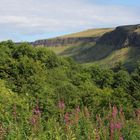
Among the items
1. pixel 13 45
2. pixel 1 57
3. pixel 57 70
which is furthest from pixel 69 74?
pixel 1 57

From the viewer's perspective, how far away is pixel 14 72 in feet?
260

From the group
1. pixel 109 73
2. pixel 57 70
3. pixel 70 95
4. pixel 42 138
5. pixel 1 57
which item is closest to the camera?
pixel 42 138

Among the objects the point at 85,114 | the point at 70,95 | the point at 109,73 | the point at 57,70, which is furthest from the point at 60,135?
the point at 109,73

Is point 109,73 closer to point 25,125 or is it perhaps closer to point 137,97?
point 137,97

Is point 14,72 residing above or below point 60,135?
below

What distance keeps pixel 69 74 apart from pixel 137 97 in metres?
25.1

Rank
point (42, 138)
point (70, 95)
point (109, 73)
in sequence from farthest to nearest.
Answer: point (109, 73) → point (70, 95) → point (42, 138)

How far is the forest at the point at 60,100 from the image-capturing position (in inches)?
581

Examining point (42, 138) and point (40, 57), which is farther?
point (40, 57)

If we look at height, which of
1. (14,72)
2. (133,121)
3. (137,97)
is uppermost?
(133,121)

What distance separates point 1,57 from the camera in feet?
277

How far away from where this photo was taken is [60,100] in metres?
18.9

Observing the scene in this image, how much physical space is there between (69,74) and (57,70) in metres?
5.34

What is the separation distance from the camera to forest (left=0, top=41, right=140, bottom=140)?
48.4ft
